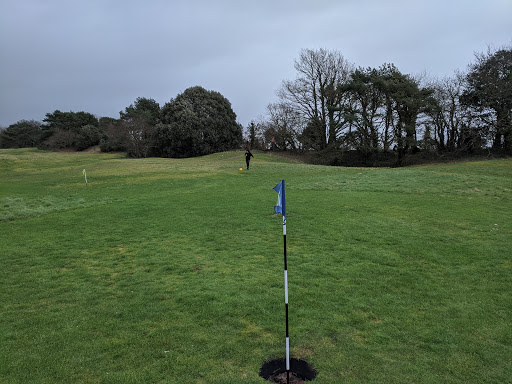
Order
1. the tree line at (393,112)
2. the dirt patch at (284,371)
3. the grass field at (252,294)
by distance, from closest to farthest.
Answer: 1. the dirt patch at (284,371)
2. the grass field at (252,294)
3. the tree line at (393,112)

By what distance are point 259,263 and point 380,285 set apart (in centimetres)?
275

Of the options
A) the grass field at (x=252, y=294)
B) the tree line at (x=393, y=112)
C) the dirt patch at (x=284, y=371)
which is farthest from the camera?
the tree line at (x=393, y=112)

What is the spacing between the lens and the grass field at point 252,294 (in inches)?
170

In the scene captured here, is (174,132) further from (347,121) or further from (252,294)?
(252,294)

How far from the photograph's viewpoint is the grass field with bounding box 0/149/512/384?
4328 mm

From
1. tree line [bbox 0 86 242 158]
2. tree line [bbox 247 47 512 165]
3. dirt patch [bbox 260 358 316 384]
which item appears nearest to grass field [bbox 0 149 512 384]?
dirt patch [bbox 260 358 316 384]

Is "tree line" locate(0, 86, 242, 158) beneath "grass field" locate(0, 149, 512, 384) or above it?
above

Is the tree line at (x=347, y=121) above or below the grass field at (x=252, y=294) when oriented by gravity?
above

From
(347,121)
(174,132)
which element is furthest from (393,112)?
(174,132)

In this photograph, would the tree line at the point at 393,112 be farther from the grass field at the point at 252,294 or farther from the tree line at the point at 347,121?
the grass field at the point at 252,294

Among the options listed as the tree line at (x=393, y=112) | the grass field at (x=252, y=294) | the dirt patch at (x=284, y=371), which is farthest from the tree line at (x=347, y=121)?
the dirt patch at (x=284, y=371)

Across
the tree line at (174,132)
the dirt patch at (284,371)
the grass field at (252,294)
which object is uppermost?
the tree line at (174,132)

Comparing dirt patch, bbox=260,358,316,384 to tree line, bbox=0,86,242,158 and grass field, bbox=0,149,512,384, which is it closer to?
grass field, bbox=0,149,512,384

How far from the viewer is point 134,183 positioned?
79.6 feet
